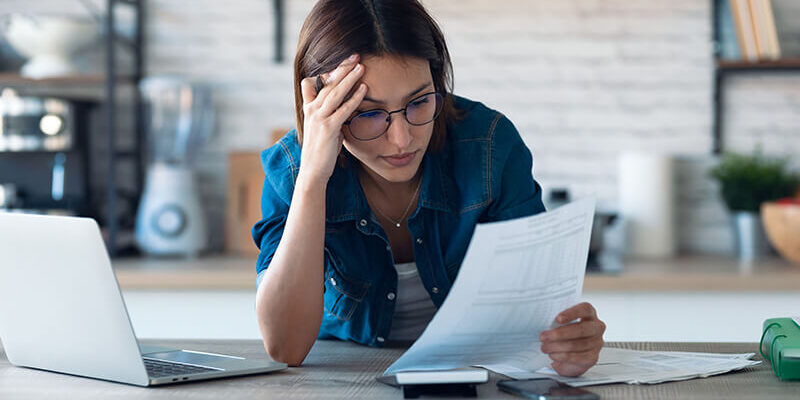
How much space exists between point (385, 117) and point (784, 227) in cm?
170

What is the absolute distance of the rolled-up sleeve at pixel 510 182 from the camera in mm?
1360

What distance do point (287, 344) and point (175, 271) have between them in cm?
135

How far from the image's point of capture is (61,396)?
991mm

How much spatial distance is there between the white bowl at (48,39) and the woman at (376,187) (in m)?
1.70

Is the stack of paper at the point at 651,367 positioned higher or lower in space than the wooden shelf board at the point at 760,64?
lower

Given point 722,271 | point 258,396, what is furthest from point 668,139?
point 258,396

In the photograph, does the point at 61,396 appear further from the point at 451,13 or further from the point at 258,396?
the point at 451,13

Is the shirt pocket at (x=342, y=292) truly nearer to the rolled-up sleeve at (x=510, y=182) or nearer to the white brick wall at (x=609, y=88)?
the rolled-up sleeve at (x=510, y=182)

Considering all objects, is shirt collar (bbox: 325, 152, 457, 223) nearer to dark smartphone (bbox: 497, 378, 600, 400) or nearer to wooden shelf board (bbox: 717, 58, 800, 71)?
dark smartphone (bbox: 497, 378, 600, 400)

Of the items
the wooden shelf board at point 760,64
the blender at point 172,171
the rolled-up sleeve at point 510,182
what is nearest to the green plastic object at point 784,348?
the rolled-up sleeve at point 510,182

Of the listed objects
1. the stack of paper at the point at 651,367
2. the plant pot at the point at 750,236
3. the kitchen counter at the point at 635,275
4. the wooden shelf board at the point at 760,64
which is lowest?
the kitchen counter at the point at 635,275

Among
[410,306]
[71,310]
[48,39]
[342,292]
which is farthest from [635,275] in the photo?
[48,39]

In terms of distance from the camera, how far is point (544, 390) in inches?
37.8

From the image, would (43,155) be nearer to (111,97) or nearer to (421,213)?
(111,97)
